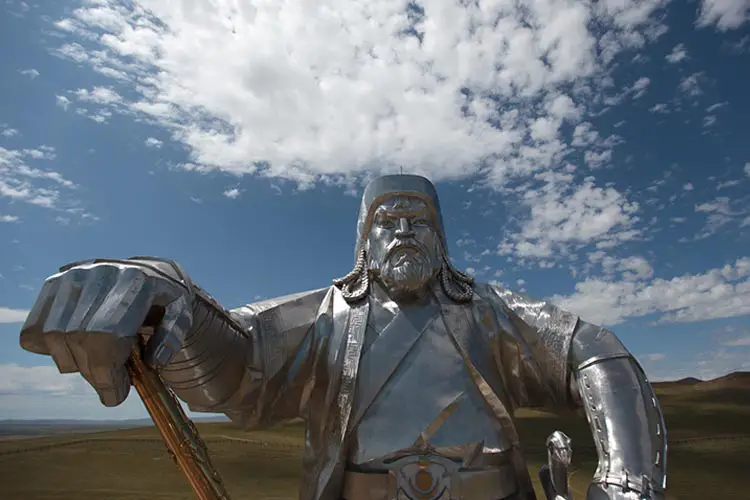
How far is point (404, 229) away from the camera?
3037 millimetres

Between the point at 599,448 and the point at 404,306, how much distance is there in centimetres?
114

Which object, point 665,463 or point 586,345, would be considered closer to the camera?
point 665,463

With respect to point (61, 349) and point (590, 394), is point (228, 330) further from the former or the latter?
point (590, 394)

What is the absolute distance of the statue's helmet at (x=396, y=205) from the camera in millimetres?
3088

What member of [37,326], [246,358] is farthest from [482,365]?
[37,326]

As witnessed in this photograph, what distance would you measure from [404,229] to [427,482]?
50.0 inches

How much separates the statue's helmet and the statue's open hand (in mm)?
1307

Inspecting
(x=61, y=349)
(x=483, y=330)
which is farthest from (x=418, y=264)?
(x=61, y=349)

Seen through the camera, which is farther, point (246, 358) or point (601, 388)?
point (246, 358)

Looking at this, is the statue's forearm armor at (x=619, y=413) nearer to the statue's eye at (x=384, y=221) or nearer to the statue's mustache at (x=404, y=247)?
the statue's mustache at (x=404, y=247)

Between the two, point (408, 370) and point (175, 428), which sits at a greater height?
point (408, 370)

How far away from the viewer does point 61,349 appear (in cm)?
169

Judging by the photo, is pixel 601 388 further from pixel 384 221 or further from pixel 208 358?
pixel 208 358

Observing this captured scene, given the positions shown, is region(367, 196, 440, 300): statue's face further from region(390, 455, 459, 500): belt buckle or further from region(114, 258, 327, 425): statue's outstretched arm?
region(390, 455, 459, 500): belt buckle
